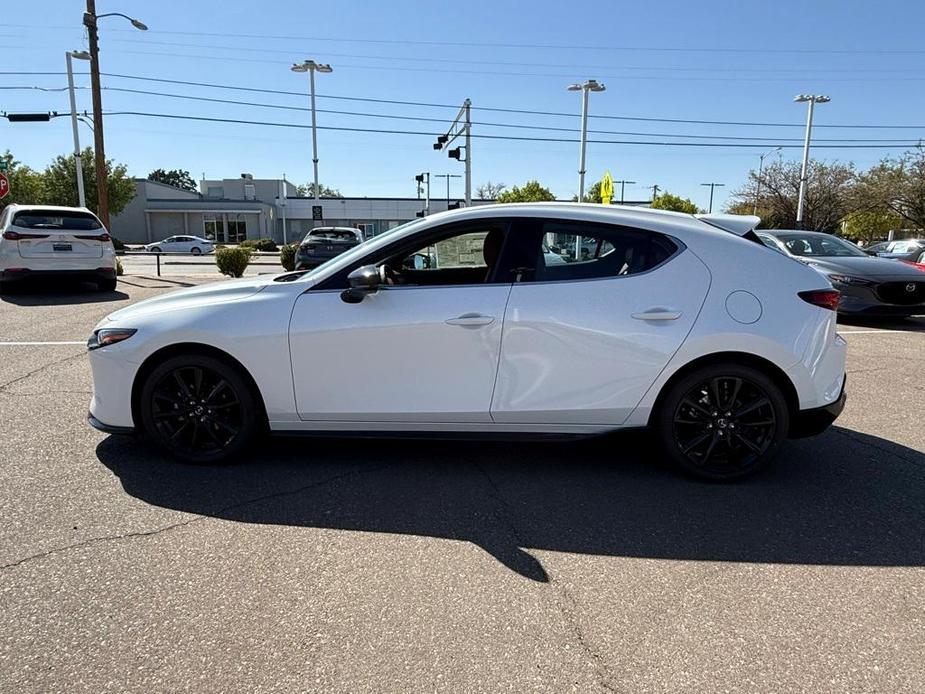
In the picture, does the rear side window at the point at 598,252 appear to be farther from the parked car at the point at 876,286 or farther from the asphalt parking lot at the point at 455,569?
the parked car at the point at 876,286

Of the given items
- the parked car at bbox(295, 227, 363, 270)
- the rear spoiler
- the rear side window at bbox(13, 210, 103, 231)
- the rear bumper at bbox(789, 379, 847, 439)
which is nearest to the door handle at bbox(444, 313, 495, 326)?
the rear spoiler

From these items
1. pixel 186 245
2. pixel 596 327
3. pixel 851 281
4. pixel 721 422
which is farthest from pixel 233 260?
pixel 186 245

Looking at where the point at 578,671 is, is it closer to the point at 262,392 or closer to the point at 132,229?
the point at 262,392

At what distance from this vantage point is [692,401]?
3836mm

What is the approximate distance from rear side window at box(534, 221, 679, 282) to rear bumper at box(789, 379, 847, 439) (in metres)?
1.30

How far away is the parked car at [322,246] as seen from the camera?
16328 mm

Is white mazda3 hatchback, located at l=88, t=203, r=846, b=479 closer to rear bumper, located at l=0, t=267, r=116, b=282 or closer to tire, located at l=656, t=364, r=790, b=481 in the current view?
tire, located at l=656, t=364, r=790, b=481

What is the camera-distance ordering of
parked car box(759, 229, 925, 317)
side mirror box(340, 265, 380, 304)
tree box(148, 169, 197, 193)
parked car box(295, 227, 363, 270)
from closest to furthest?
side mirror box(340, 265, 380, 304) < parked car box(759, 229, 925, 317) < parked car box(295, 227, 363, 270) < tree box(148, 169, 197, 193)

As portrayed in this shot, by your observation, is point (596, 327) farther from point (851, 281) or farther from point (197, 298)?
point (851, 281)

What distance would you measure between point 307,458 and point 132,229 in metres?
64.9

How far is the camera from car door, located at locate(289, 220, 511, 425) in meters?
3.75

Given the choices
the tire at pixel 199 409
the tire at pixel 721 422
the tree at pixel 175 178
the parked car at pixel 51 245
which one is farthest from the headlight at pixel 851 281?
the tree at pixel 175 178

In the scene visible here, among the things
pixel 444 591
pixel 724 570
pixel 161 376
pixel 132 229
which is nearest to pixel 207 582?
pixel 444 591

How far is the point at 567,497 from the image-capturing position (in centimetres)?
367
